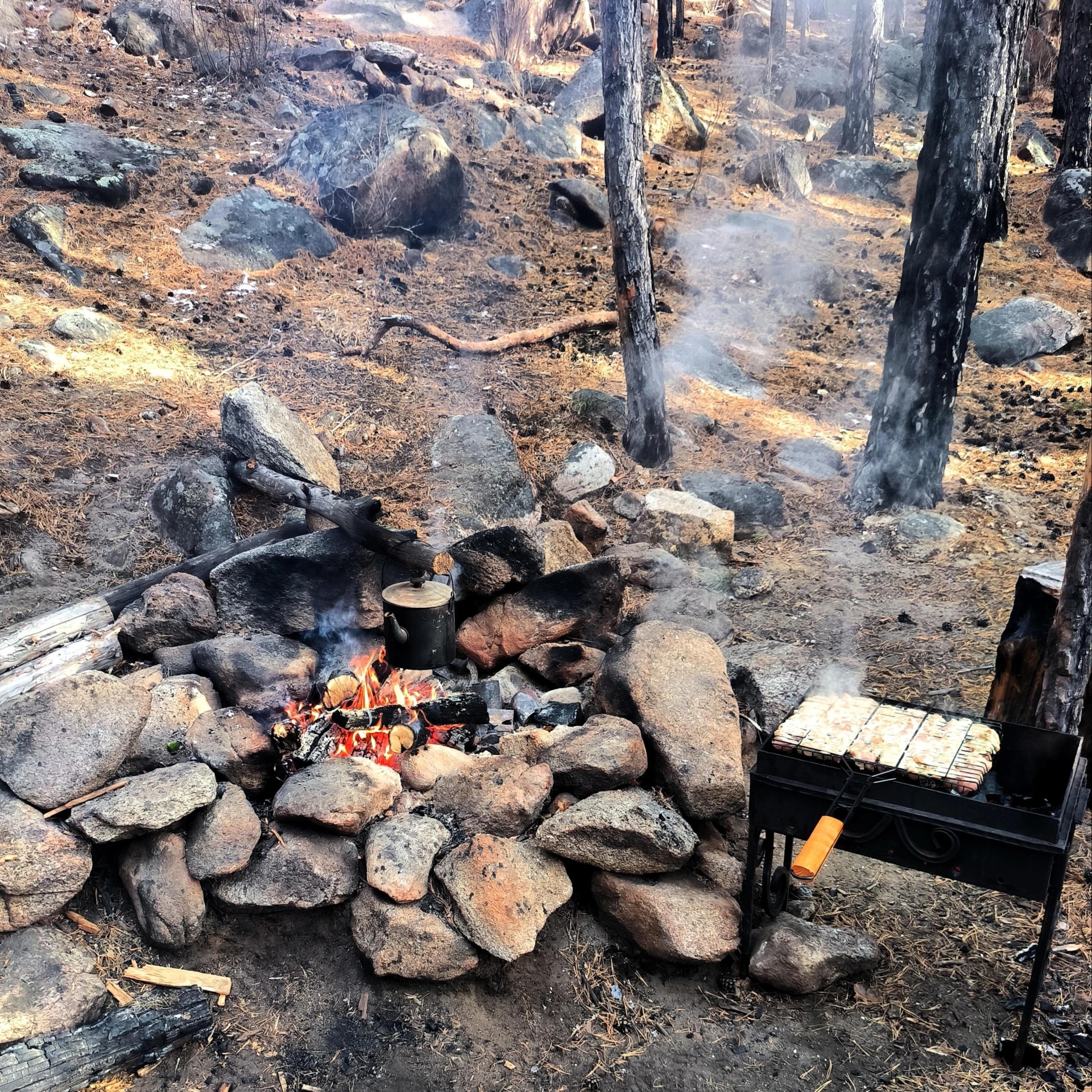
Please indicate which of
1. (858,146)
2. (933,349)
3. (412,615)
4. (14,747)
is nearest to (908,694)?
(412,615)

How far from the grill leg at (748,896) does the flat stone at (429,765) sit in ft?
4.83

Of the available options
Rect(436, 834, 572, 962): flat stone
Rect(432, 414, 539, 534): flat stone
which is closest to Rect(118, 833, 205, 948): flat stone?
Rect(436, 834, 572, 962): flat stone

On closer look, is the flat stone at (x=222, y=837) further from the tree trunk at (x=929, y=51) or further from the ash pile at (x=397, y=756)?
the tree trunk at (x=929, y=51)

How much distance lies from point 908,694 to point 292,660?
370 cm

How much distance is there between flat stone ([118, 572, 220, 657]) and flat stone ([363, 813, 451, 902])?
1.83m

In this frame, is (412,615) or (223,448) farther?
(223,448)

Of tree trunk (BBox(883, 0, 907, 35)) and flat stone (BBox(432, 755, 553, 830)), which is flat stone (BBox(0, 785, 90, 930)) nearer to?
flat stone (BBox(432, 755, 553, 830))

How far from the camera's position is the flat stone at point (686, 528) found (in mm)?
7672

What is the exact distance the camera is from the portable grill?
3361 mm

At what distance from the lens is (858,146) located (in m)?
17.1

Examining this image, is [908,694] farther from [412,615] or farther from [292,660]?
[292,660]

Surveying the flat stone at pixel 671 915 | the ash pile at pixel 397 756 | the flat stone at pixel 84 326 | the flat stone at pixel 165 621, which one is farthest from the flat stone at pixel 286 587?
the flat stone at pixel 84 326

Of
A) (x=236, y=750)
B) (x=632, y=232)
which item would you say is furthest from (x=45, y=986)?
(x=632, y=232)

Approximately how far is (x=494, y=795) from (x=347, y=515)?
2345mm
